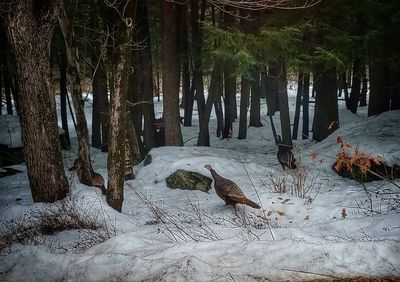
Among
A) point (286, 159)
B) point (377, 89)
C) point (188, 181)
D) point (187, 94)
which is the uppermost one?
point (377, 89)

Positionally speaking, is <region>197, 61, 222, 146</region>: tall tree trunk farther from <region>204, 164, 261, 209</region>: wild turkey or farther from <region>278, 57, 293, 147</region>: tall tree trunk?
<region>204, 164, 261, 209</region>: wild turkey

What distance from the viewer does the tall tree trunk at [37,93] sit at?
5996 millimetres

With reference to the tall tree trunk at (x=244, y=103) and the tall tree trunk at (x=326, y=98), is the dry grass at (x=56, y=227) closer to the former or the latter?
the tall tree trunk at (x=326, y=98)

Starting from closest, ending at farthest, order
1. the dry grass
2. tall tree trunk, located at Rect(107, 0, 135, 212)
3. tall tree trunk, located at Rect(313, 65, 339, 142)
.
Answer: the dry grass → tall tree trunk, located at Rect(107, 0, 135, 212) → tall tree trunk, located at Rect(313, 65, 339, 142)

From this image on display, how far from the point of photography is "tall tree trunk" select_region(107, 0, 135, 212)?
20.0 ft

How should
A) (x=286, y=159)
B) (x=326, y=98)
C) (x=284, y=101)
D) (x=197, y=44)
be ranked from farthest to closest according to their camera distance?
(x=197, y=44)
(x=326, y=98)
(x=284, y=101)
(x=286, y=159)

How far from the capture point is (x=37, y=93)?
6.25 metres

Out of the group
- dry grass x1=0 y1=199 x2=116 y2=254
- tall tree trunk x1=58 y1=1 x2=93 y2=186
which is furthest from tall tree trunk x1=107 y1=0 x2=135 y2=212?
tall tree trunk x1=58 y1=1 x2=93 y2=186

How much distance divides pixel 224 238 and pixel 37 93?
417 cm

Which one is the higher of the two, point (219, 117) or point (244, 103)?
point (244, 103)

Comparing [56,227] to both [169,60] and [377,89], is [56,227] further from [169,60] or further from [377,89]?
[377,89]

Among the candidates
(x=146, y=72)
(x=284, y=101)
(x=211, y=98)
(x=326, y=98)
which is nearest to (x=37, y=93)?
(x=146, y=72)

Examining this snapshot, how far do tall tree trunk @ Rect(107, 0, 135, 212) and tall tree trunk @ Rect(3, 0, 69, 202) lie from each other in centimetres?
109

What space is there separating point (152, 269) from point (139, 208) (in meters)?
5.07
